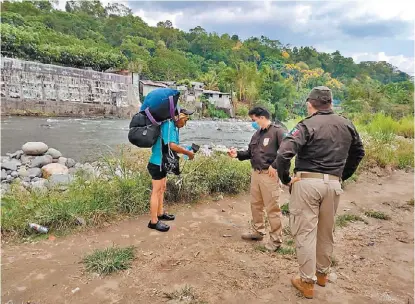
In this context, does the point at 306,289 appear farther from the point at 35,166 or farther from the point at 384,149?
the point at 35,166

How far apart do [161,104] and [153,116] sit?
155mm

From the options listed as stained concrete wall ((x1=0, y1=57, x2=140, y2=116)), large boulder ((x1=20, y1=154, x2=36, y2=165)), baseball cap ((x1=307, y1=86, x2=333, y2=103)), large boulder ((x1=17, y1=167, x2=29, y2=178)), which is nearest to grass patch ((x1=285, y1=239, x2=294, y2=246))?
baseball cap ((x1=307, y1=86, x2=333, y2=103))

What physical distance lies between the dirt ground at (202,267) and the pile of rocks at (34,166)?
3625 mm

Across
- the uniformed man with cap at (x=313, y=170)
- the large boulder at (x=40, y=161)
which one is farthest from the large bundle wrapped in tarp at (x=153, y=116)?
the large boulder at (x=40, y=161)

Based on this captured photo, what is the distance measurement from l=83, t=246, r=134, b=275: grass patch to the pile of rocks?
3957mm

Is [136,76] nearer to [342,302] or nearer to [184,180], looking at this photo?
[184,180]

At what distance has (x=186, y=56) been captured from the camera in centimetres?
6444

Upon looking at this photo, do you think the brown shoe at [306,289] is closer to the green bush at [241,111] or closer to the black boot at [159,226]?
the black boot at [159,226]

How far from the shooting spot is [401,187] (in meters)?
6.21

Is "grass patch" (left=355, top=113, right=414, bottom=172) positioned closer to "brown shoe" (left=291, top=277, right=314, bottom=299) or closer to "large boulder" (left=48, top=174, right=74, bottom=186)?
"brown shoe" (left=291, top=277, right=314, bottom=299)

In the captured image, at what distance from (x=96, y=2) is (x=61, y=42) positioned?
4333 centimetres

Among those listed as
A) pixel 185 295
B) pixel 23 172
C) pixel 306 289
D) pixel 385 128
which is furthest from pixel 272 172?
pixel 385 128

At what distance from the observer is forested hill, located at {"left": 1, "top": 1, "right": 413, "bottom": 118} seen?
89.2ft

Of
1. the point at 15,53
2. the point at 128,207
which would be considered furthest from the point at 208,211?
the point at 15,53
